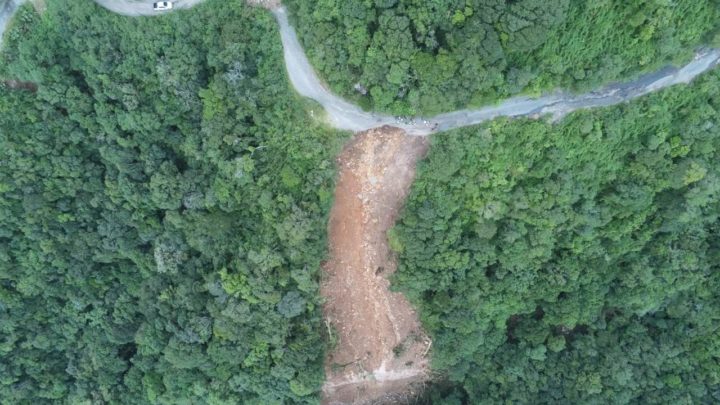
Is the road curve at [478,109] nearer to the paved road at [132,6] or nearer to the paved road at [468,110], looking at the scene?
the paved road at [468,110]

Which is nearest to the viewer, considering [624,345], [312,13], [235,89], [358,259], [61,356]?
[312,13]

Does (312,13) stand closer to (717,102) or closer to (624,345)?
(717,102)

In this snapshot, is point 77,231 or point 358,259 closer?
point 358,259

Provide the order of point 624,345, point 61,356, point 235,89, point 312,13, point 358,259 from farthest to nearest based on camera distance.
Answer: point 61,356 → point 624,345 → point 358,259 → point 235,89 → point 312,13

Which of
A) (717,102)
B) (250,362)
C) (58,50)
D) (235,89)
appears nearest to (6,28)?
(58,50)

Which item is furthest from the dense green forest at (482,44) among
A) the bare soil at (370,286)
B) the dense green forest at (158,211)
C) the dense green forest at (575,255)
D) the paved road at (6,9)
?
the paved road at (6,9)

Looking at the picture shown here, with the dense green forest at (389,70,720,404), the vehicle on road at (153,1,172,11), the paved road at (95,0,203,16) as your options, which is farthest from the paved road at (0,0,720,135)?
the paved road at (95,0,203,16)

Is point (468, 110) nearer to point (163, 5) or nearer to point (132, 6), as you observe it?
point (163, 5)
